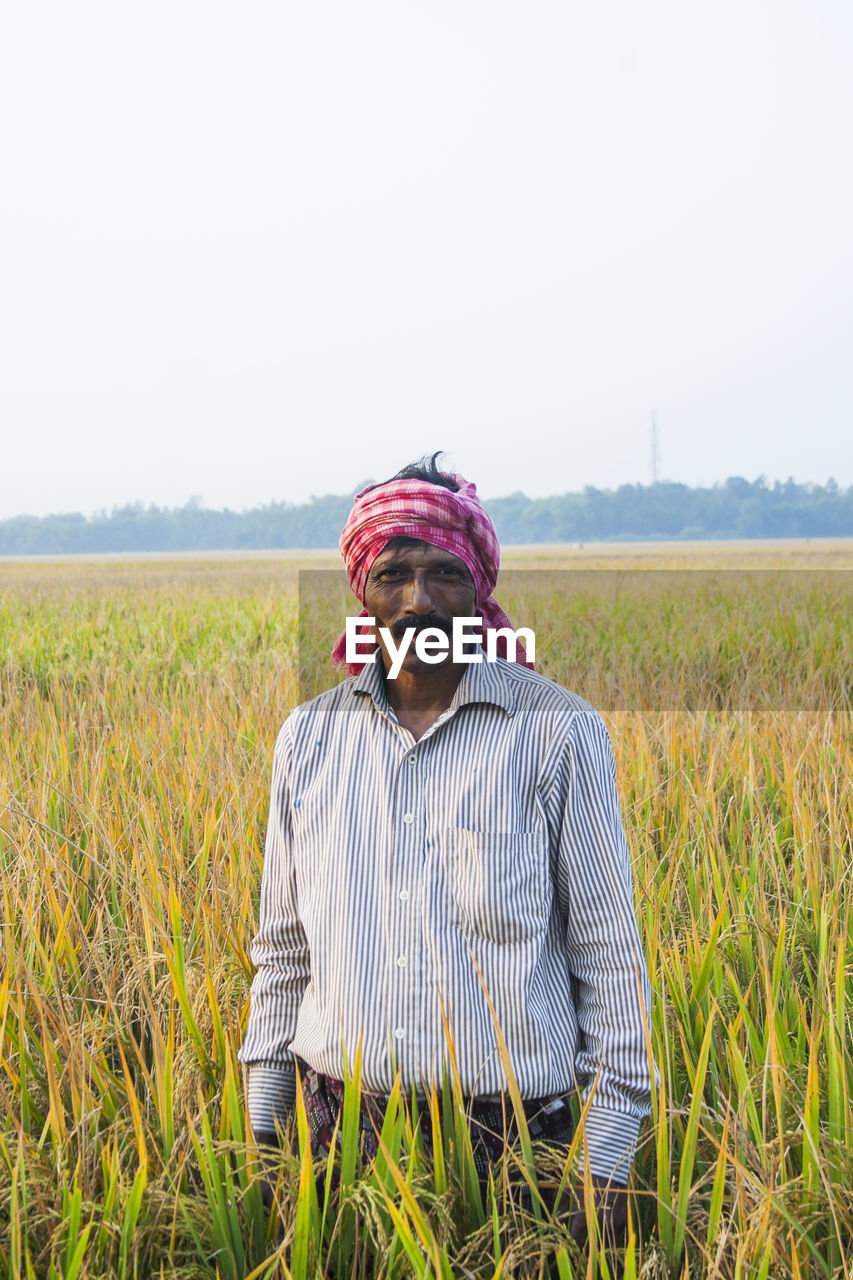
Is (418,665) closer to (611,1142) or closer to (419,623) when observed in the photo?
(419,623)

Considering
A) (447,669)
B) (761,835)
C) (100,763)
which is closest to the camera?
(447,669)

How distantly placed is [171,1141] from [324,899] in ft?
1.52

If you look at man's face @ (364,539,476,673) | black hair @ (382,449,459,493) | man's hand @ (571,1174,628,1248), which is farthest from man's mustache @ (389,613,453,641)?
man's hand @ (571,1174,628,1248)

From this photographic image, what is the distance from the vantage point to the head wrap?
138 cm

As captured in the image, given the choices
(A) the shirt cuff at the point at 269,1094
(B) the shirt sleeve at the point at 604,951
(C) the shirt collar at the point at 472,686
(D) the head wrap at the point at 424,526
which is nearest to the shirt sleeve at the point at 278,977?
(A) the shirt cuff at the point at 269,1094

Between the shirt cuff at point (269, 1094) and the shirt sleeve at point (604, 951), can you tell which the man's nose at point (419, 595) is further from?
the shirt cuff at point (269, 1094)

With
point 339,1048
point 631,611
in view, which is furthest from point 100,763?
point 631,611

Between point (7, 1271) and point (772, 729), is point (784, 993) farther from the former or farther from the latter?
point (772, 729)

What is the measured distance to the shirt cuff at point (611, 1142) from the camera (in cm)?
127

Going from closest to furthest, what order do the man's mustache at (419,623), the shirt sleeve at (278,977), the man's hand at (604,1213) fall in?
the man's hand at (604,1213) → the man's mustache at (419,623) → the shirt sleeve at (278,977)

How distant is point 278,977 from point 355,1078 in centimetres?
25

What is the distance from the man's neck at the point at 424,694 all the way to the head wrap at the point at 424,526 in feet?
0.44

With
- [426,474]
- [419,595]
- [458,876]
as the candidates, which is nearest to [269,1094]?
[458,876]

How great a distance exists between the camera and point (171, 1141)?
4.86 feet
